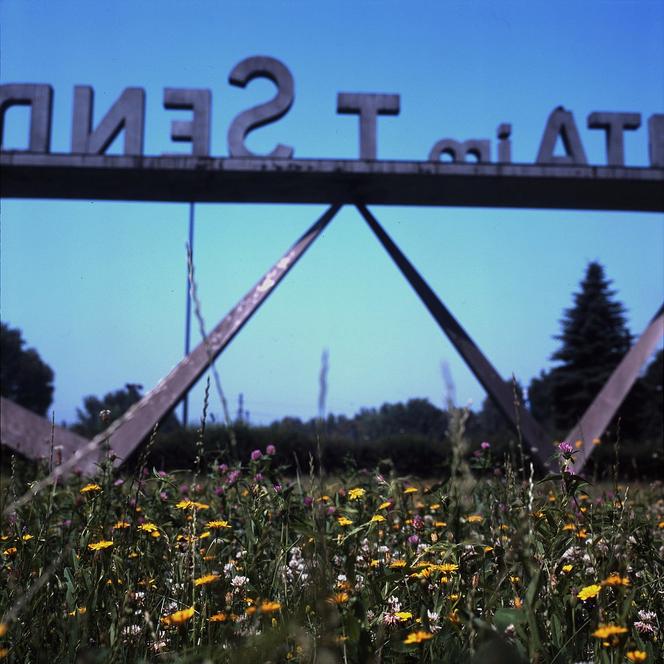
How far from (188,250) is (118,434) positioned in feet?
20.7

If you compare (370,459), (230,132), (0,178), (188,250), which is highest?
(230,132)

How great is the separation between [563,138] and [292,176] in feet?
10.7

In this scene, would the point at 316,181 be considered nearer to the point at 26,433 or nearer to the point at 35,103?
the point at 35,103

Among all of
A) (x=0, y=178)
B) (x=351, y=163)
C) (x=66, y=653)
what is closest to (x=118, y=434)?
(x=0, y=178)

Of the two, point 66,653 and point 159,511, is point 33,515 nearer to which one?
point 159,511

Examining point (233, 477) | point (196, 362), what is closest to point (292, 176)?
point (196, 362)

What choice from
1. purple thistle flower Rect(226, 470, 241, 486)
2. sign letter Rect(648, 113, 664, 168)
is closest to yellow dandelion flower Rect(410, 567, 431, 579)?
purple thistle flower Rect(226, 470, 241, 486)

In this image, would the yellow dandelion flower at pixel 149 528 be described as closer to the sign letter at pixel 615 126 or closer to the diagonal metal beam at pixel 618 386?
the diagonal metal beam at pixel 618 386

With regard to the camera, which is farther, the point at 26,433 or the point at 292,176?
the point at 26,433

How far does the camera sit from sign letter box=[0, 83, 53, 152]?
7535mm

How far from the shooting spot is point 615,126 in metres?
8.34

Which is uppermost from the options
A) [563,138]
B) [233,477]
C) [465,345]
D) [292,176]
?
[563,138]

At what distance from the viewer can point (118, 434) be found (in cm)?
705

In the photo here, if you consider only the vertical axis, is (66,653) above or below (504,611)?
below
